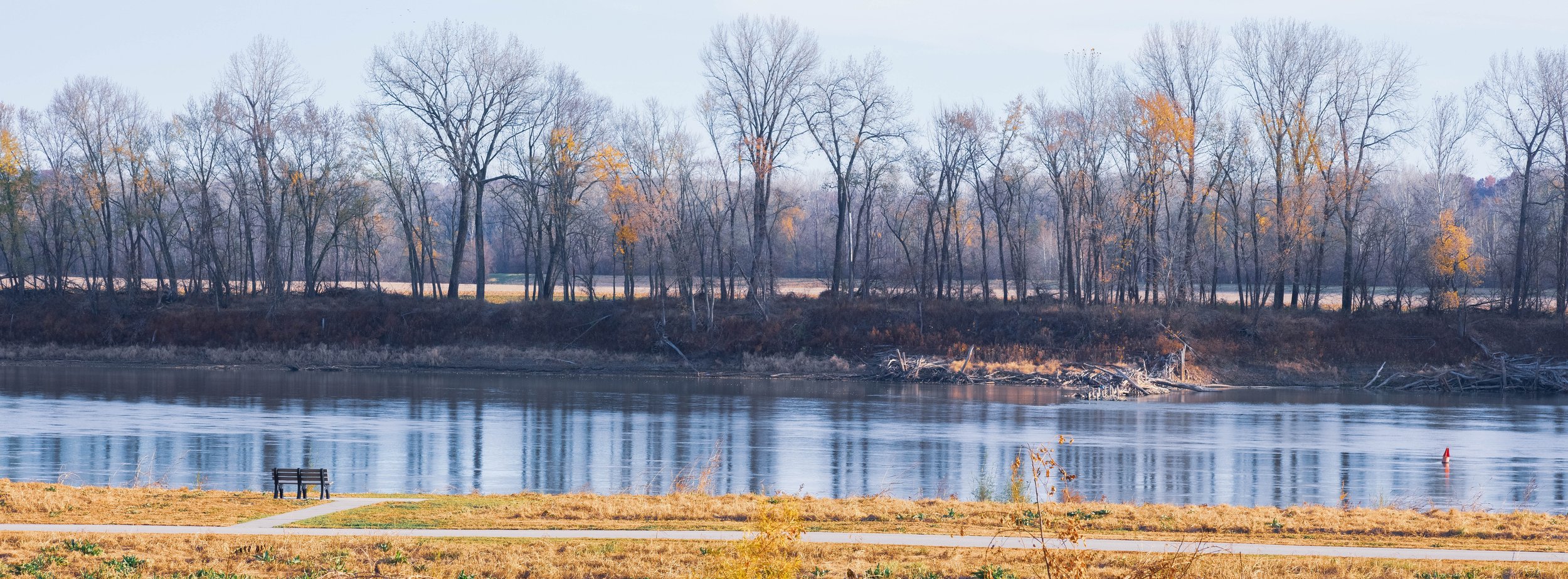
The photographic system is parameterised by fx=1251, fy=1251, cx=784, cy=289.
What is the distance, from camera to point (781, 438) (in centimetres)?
3269

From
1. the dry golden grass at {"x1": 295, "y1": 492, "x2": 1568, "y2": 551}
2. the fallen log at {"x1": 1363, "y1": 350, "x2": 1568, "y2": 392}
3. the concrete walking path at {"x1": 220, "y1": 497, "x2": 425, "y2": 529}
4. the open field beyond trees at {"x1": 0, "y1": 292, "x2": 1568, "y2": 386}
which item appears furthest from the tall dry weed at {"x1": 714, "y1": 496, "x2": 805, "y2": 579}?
the fallen log at {"x1": 1363, "y1": 350, "x2": 1568, "y2": 392}

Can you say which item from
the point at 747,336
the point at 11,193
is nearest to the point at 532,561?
the point at 747,336

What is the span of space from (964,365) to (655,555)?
4187cm

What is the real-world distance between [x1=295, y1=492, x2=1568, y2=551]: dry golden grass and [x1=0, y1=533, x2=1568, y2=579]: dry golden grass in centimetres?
170

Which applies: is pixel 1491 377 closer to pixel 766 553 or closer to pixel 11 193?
pixel 766 553

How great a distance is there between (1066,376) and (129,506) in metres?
41.4

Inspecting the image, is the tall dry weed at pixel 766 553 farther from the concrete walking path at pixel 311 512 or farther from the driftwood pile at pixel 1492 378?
the driftwood pile at pixel 1492 378

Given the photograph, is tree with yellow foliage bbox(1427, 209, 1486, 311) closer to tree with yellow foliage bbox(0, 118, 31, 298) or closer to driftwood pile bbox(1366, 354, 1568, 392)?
driftwood pile bbox(1366, 354, 1568, 392)

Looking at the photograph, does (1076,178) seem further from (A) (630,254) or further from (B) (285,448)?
(B) (285,448)

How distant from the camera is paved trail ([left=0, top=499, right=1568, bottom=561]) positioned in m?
14.8

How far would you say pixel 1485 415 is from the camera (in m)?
41.4

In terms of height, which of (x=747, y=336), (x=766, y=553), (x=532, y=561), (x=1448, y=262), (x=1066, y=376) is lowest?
(x=1066, y=376)

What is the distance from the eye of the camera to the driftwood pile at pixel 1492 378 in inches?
2023

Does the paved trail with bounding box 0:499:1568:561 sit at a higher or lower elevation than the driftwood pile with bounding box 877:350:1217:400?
higher
